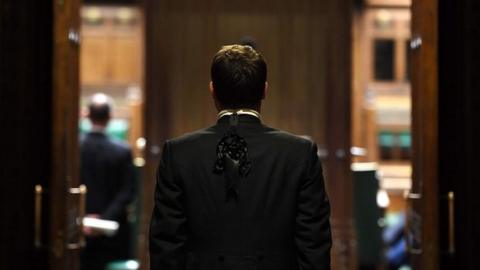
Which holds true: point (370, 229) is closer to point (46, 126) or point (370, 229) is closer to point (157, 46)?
point (157, 46)

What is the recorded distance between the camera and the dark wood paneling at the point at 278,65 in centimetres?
572

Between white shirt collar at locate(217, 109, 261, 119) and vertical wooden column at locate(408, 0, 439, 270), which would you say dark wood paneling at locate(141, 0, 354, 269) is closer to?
vertical wooden column at locate(408, 0, 439, 270)

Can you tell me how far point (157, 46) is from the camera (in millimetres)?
5711

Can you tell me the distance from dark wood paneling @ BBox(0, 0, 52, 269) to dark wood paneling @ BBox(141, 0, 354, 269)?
75.4 inches

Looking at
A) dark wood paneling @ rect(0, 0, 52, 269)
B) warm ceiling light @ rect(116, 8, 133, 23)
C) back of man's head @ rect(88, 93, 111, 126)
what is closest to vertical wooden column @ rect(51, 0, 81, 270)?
dark wood paneling @ rect(0, 0, 52, 269)

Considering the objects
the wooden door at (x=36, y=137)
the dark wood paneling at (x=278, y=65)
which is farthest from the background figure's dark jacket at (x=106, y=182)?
the wooden door at (x=36, y=137)

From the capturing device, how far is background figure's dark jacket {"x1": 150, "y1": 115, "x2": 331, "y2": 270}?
8.30 feet

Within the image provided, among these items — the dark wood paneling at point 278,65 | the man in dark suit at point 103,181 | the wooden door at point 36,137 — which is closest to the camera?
the wooden door at point 36,137

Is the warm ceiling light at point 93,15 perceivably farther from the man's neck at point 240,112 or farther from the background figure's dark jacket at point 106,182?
the man's neck at point 240,112

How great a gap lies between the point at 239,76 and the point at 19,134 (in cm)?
154

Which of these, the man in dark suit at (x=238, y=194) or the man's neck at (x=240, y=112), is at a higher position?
the man's neck at (x=240, y=112)

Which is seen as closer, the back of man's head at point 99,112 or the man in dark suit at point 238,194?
the man in dark suit at point 238,194
